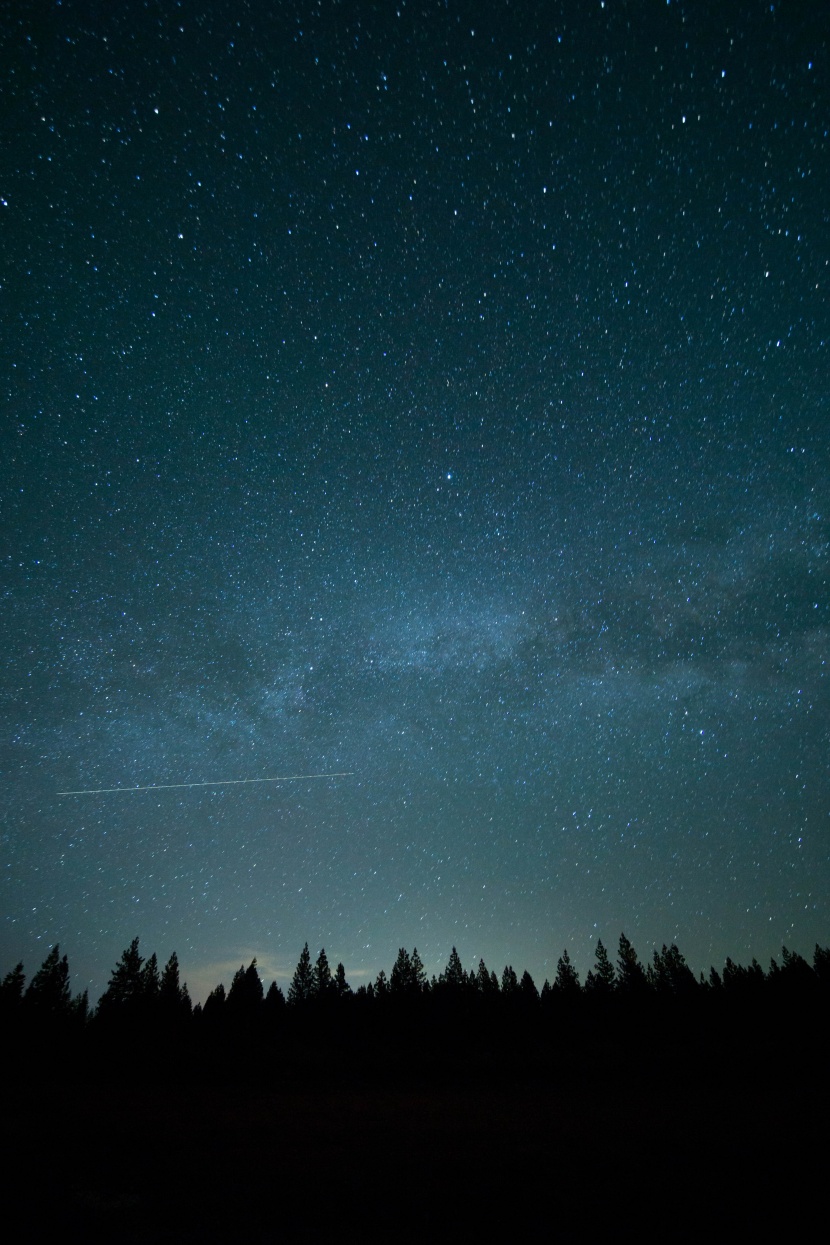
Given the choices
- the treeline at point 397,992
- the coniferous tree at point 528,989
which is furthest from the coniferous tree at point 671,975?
the coniferous tree at point 528,989

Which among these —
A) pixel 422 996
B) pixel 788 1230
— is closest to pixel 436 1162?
pixel 788 1230

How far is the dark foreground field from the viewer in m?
9.72

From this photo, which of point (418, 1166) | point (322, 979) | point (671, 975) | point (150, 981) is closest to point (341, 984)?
point (322, 979)

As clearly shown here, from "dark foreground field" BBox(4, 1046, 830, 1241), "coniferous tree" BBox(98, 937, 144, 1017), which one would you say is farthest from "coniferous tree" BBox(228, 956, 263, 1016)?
"dark foreground field" BBox(4, 1046, 830, 1241)

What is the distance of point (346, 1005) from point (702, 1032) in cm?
4331

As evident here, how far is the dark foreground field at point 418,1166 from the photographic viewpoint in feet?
31.9

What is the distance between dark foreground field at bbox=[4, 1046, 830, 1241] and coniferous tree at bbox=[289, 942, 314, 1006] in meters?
51.9

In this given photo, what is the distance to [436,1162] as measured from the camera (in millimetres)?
14164

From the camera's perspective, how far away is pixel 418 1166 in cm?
1373

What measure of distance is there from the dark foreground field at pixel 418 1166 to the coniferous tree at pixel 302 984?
51.9m

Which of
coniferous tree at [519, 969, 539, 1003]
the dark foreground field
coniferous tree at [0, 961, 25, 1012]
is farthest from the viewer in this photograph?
coniferous tree at [519, 969, 539, 1003]

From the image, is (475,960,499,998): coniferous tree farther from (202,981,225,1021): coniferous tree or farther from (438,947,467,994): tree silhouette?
(202,981,225,1021): coniferous tree

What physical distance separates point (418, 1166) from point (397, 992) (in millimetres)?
63325

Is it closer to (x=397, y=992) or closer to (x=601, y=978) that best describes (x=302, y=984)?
(x=397, y=992)
